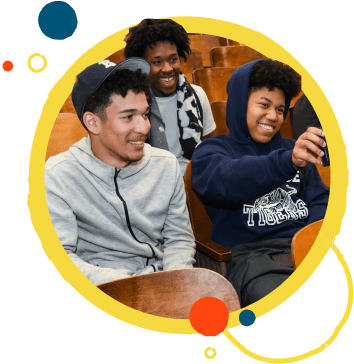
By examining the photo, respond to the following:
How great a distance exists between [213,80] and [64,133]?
107 cm

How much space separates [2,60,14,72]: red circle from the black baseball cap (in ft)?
0.65

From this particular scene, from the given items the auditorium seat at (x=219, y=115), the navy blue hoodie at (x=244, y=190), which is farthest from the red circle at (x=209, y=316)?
the auditorium seat at (x=219, y=115)

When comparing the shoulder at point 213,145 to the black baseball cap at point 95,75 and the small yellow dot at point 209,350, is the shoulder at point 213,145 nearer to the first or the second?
the black baseball cap at point 95,75

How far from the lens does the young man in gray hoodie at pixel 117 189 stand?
102 centimetres

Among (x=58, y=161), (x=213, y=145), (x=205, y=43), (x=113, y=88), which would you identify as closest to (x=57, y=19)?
(x=113, y=88)

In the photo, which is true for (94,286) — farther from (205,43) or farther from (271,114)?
(205,43)

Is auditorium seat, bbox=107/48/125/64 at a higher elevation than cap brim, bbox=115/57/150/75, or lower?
higher

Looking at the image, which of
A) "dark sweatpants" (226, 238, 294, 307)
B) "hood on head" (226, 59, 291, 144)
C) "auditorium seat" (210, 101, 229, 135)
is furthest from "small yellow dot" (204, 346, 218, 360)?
"auditorium seat" (210, 101, 229, 135)

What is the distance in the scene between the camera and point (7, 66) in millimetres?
813

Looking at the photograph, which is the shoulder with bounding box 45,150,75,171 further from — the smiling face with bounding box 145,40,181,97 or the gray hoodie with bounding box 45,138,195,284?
the smiling face with bounding box 145,40,181,97

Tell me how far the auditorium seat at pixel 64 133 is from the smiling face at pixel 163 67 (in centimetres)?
29

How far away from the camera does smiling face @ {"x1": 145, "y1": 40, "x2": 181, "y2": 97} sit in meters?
1.25

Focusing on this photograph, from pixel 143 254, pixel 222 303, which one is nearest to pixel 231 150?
pixel 143 254

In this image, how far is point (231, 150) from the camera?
4.23ft
